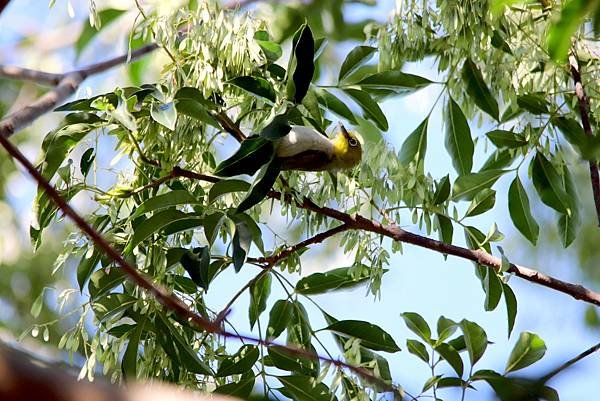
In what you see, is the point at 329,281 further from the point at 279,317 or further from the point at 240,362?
the point at 240,362

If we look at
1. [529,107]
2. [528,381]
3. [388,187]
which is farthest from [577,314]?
[528,381]

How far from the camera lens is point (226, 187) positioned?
3.71 feet

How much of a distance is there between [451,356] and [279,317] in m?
0.23

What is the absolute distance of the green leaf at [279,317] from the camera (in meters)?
1.26

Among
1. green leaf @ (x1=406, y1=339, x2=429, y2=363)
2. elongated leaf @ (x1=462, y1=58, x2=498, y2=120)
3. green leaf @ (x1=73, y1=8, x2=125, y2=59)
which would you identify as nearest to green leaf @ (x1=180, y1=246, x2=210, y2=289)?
green leaf @ (x1=406, y1=339, x2=429, y2=363)

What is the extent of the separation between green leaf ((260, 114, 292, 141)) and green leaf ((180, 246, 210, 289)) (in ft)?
0.55

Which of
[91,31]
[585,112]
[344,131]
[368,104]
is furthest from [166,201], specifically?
[91,31]

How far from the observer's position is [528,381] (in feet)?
1.84

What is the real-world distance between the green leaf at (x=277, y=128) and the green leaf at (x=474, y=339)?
359 mm

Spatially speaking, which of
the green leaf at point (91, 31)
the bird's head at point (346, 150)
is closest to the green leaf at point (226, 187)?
the bird's head at point (346, 150)

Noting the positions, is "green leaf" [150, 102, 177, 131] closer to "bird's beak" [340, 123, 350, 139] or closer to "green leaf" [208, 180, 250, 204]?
"green leaf" [208, 180, 250, 204]

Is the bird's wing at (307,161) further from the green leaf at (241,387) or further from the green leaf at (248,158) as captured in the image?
the green leaf at (241,387)

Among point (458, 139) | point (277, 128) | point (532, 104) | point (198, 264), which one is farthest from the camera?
point (458, 139)

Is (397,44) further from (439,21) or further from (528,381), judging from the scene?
(528,381)
